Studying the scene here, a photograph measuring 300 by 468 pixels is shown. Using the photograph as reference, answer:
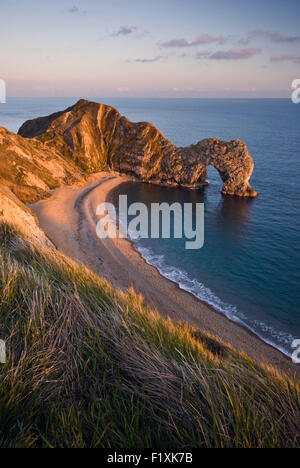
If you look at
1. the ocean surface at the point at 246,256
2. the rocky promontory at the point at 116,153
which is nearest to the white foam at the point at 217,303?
the ocean surface at the point at 246,256

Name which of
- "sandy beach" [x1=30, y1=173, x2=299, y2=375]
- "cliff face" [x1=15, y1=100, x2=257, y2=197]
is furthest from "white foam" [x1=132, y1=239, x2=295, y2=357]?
"cliff face" [x1=15, y1=100, x2=257, y2=197]

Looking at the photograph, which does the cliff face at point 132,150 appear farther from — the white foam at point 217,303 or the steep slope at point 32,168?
the white foam at point 217,303

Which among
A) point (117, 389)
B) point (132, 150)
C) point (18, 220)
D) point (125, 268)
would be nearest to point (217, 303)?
point (125, 268)

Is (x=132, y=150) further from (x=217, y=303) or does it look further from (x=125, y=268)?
(x=217, y=303)

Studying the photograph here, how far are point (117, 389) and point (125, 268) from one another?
16930 millimetres

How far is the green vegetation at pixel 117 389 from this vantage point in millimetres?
1879

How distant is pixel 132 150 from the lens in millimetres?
43969

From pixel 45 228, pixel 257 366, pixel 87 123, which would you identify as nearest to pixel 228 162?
pixel 87 123

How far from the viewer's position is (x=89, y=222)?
1020 inches

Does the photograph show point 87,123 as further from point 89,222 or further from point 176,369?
point 176,369

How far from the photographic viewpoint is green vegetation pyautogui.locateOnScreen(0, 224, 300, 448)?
6.16 feet

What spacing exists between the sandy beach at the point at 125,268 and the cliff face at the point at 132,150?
12361 millimetres

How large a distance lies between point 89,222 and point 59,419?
24.7 m

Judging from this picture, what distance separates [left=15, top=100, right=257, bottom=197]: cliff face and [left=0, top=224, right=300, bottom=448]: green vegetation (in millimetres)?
38178
